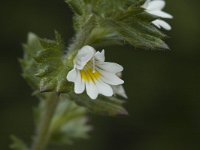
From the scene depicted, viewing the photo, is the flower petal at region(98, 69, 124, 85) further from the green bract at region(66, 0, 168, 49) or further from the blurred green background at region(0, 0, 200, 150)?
the blurred green background at region(0, 0, 200, 150)

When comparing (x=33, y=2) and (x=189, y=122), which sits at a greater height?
(x=33, y=2)

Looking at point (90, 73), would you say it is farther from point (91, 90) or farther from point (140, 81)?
point (140, 81)

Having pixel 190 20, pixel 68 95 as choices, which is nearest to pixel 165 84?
pixel 190 20

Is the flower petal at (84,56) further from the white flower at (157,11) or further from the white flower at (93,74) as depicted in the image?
the white flower at (157,11)

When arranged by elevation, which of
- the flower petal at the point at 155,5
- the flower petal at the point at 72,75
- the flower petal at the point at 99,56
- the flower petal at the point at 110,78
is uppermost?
the flower petal at the point at 155,5

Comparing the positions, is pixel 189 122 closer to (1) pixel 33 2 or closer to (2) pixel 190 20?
(2) pixel 190 20

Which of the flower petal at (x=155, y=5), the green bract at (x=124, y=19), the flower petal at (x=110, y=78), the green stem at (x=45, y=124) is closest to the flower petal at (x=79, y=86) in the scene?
the flower petal at (x=110, y=78)
